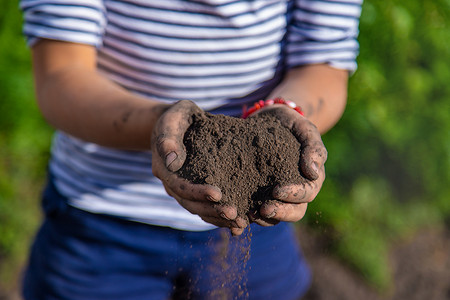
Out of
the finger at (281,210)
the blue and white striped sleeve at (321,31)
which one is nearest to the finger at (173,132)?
the finger at (281,210)

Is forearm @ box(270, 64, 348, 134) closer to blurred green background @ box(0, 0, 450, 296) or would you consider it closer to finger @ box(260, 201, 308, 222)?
finger @ box(260, 201, 308, 222)

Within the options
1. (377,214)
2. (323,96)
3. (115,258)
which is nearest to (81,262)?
(115,258)

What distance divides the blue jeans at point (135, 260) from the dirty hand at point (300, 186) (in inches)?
14.9

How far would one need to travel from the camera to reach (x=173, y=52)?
1362 mm

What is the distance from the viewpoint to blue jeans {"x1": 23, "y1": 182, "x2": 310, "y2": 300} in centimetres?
151

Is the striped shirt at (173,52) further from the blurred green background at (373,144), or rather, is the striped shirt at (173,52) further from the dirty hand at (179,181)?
the blurred green background at (373,144)

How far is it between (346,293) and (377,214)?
0.60 m

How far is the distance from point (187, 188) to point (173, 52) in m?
0.49

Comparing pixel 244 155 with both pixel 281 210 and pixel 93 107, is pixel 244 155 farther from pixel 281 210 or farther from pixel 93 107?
pixel 93 107

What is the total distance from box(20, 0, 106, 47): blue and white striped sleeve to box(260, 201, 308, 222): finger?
674mm

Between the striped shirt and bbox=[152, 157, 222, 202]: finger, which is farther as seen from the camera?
the striped shirt

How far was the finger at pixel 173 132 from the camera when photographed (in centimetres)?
104

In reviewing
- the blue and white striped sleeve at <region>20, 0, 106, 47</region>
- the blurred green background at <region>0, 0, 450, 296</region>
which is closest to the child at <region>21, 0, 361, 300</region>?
the blue and white striped sleeve at <region>20, 0, 106, 47</region>

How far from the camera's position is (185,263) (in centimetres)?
150
